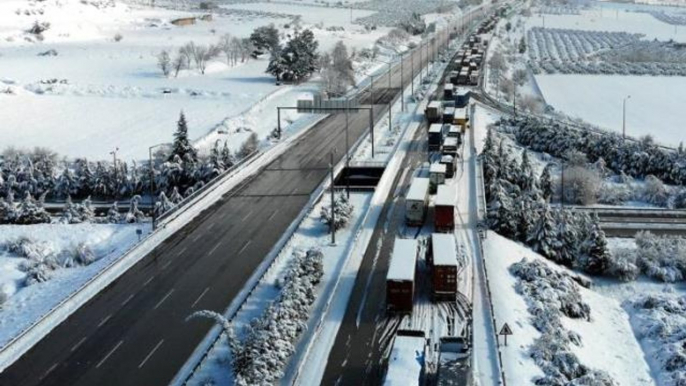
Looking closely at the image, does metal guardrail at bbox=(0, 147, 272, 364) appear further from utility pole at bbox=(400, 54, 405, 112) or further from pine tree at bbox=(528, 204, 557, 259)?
utility pole at bbox=(400, 54, 405, 112)

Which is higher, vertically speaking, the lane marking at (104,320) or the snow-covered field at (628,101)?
the snow-covered field at (628,101)

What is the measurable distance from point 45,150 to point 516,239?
45284 millimetres

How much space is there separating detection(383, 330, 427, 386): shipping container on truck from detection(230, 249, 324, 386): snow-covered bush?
14.9ft

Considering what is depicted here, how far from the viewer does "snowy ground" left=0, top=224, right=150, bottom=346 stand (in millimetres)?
38875

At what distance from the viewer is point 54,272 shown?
147 feet

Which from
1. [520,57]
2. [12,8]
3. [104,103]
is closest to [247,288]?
[104,103]

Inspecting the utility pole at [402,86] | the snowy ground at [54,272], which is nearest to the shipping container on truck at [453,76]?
the utility pole at [402,86]

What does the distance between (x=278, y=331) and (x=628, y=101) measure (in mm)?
90973

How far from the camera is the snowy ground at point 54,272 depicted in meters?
38.9

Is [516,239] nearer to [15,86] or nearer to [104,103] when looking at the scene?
[104,103]

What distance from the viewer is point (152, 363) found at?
3212 centimetres

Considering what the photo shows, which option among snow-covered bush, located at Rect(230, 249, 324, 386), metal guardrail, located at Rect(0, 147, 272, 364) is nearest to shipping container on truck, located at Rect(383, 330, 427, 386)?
snow-covered bush, located at Rect(230, 249, 324, 386)

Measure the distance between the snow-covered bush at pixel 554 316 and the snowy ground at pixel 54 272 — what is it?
23.8m

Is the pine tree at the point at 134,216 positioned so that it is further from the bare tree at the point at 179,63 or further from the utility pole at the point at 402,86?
the bare tree at the point at 179,63
